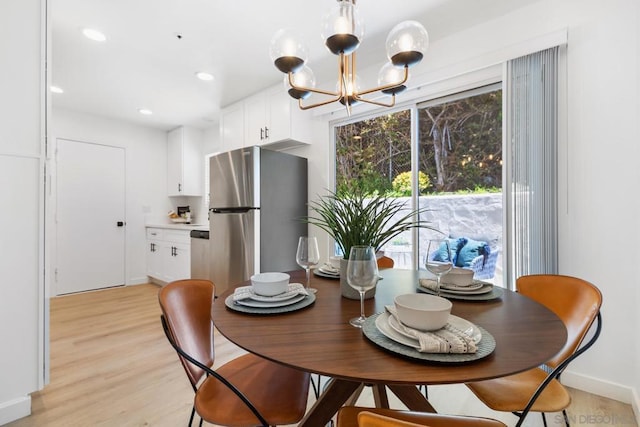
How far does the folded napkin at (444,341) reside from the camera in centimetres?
66

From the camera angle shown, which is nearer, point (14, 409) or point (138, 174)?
point (14, 409)

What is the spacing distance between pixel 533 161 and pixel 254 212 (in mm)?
2182

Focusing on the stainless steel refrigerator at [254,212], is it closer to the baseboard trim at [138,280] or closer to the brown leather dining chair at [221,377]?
the brown leather dining chair at [221,377]

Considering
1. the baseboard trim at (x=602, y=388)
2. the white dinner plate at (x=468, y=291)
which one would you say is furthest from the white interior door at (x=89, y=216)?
the baseboard trim at (x=602, y=388)

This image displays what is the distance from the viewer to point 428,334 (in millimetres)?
715

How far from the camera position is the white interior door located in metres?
3.93

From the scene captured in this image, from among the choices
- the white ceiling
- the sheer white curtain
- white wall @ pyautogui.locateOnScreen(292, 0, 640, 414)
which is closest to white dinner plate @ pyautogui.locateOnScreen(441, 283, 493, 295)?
the sheer white curtain

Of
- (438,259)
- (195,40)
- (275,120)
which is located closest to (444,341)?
(438,259)

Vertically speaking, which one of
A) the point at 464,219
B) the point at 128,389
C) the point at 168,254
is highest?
the point at 464,219

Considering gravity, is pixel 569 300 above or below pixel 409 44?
below

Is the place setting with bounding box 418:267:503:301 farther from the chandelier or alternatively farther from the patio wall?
the patio wall

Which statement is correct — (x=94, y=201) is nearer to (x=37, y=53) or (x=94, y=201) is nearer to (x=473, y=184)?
(x=37, y=53)

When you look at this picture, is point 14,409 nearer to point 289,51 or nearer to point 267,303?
point 267,303

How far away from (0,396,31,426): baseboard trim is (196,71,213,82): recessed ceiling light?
2.66m
